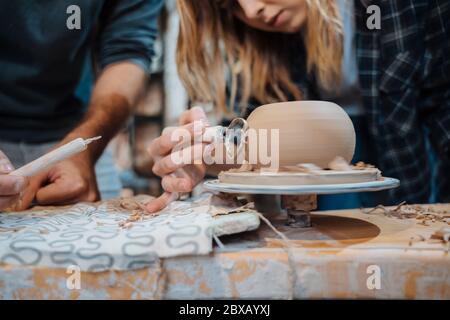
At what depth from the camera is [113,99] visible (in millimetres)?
1821

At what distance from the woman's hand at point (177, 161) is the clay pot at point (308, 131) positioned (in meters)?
0.21

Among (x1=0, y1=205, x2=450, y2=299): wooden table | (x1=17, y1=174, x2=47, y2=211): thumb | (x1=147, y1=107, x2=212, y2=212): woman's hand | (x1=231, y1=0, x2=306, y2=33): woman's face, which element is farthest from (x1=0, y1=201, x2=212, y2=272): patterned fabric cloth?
(x1=231, y1=0, x2=306, y2=33): woman's face

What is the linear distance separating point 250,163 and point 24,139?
1.22 m

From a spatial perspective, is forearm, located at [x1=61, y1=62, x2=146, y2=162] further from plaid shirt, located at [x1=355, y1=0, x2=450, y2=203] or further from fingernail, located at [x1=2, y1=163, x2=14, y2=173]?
plaid shirt, located at [x1=355, y1=0, x2=450, y2=203]

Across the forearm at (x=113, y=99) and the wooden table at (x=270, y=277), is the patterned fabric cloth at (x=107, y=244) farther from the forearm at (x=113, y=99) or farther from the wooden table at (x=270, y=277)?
the forearm at (x=113, y=99)

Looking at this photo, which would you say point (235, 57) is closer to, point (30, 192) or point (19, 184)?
point (30, 192)

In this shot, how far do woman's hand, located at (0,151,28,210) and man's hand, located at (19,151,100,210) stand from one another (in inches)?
13.0

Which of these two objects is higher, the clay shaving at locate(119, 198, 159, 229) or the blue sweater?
the blue sweater

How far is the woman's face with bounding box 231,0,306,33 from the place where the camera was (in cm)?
148

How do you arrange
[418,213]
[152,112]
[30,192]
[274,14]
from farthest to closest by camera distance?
[152,112] → [274,14] → [30,192] → [418,213]

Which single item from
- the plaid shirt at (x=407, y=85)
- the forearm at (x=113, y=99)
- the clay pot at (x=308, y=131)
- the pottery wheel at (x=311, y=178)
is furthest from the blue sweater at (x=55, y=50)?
the pottery wheel at (x=311, y=178)

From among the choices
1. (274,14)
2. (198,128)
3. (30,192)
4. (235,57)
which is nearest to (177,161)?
(198,128)

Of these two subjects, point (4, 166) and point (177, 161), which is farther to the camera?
point (177, 161)

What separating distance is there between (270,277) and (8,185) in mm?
613
